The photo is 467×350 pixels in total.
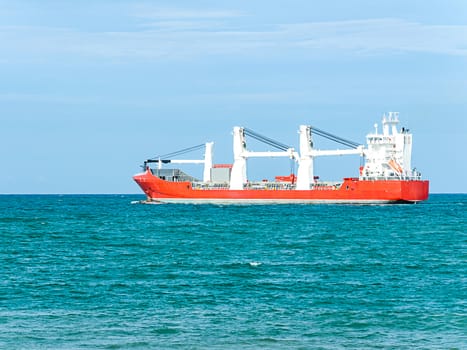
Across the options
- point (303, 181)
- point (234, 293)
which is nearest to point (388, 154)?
point (303, 181)

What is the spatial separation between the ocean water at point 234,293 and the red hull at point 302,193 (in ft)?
179

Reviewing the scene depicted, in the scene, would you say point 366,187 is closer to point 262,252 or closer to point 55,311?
point 262,252

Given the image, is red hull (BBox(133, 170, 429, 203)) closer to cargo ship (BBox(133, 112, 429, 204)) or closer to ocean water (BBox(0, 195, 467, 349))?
cargo ship (BBox(133, 112, 429, 204))

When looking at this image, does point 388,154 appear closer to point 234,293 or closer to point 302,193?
point 302,193

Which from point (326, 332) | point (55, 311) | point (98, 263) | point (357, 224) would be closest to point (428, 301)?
point (326, 332)

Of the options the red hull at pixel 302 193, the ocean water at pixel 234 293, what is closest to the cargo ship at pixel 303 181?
the red hull at pixel 302 193

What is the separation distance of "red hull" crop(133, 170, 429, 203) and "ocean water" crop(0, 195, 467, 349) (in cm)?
5460

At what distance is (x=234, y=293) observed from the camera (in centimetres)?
2778

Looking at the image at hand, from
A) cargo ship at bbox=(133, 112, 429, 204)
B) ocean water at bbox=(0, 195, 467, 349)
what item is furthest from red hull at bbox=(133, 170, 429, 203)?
ocean water at bbox=(0, 195, 467, 349)

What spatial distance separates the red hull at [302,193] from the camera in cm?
10494

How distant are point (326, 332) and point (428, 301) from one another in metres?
5.30

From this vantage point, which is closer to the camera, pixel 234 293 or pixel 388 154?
pixel 234 293

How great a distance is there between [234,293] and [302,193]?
8409 centimetres

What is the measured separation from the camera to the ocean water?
69.9 ft
